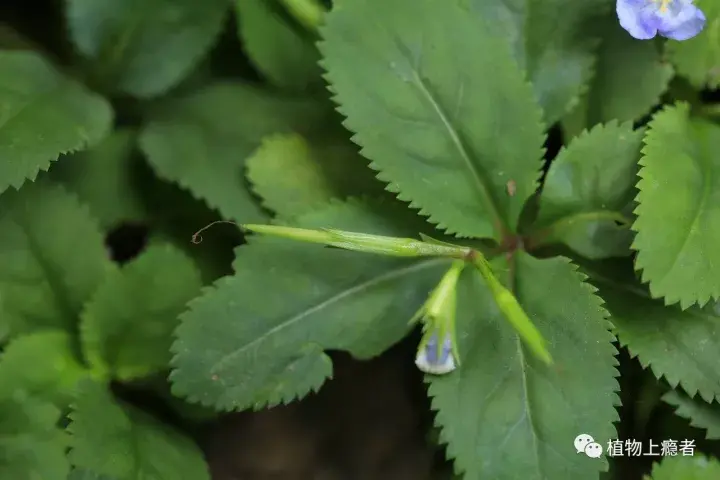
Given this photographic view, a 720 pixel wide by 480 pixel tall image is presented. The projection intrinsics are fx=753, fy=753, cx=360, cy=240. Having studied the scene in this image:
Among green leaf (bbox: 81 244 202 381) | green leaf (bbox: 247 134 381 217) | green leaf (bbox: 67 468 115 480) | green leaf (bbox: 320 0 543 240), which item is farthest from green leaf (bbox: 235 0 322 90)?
green leaf (bbox: 67 468 115 480)

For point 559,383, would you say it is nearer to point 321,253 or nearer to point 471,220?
point 471,220

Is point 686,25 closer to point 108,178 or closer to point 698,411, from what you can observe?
point 698,411

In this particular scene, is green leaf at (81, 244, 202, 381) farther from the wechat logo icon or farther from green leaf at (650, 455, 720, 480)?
green leaf at (650, 455, 720, 480)

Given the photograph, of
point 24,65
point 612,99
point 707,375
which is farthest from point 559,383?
point 24,65

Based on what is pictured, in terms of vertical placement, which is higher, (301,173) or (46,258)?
(301,173)

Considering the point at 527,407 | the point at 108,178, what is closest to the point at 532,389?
the point at 527,407
